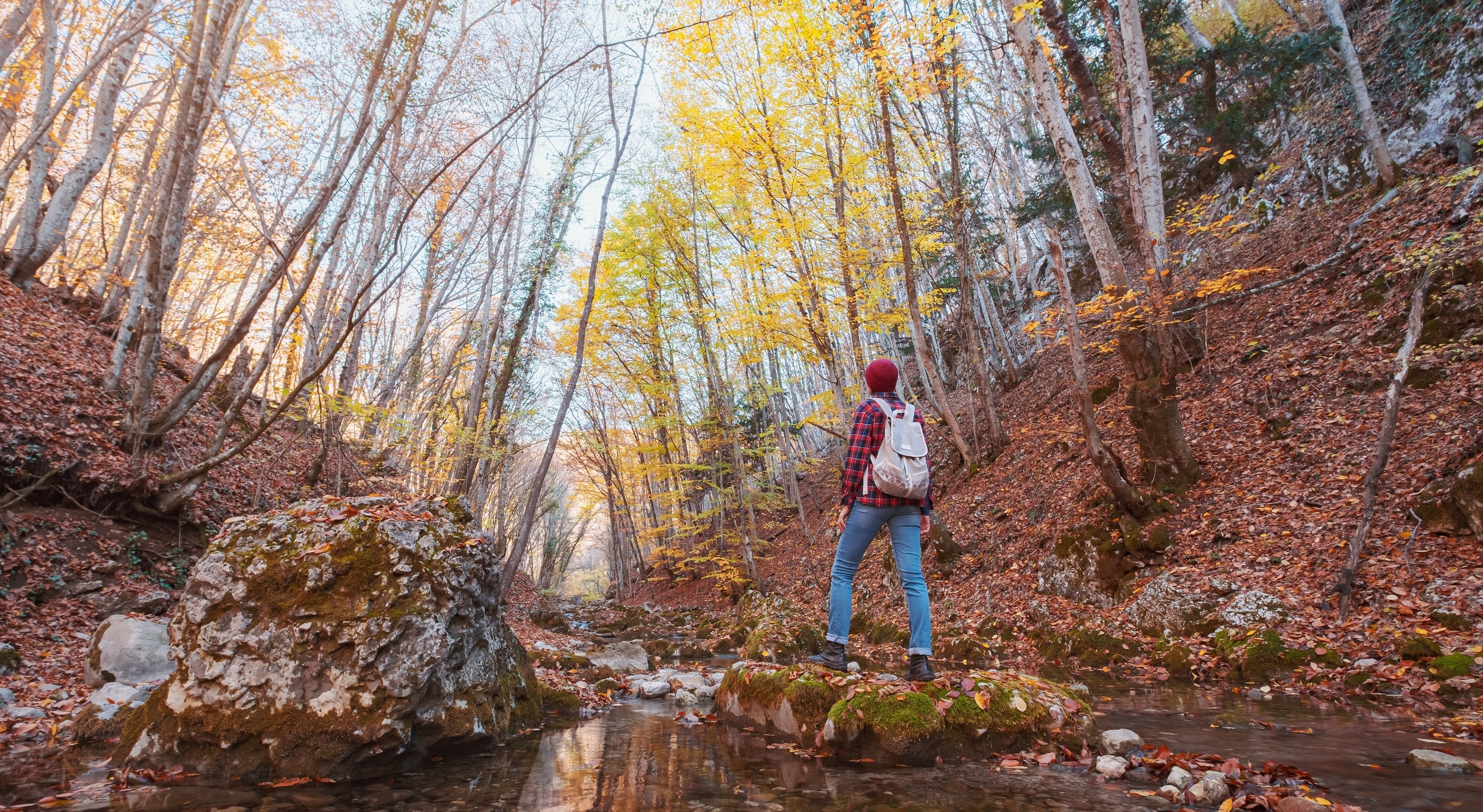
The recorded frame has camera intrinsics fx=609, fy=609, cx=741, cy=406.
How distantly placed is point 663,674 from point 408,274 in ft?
48.7

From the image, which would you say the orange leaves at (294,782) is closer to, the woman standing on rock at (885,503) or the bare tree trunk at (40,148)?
the woman standing on rock at (885,503)

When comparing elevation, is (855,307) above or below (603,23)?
below

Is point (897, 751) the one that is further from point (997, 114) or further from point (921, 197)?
point (997, 114)

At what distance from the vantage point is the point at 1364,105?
11.4 meters

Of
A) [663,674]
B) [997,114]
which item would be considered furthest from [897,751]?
[997,114]

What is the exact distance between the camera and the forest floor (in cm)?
529

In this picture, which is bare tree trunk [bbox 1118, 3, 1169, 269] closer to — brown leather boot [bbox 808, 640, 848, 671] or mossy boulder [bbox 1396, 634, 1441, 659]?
mossy boulder [bbox 1396, 634, 1441, 659]

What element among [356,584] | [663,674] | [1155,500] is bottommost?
[663,674]

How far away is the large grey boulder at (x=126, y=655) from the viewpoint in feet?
16.0

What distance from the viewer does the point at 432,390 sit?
71.3ft

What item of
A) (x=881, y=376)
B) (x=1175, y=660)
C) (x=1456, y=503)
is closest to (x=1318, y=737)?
Answer: (x=1175, y=660)

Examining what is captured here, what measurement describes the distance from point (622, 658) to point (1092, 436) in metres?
6.98

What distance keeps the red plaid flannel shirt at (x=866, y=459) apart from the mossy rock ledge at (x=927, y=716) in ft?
3.80

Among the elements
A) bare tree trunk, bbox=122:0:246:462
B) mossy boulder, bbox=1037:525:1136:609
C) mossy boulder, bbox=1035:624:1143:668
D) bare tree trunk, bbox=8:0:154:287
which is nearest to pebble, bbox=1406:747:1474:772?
mossy boulder, bbox=1035:624:1143:668
